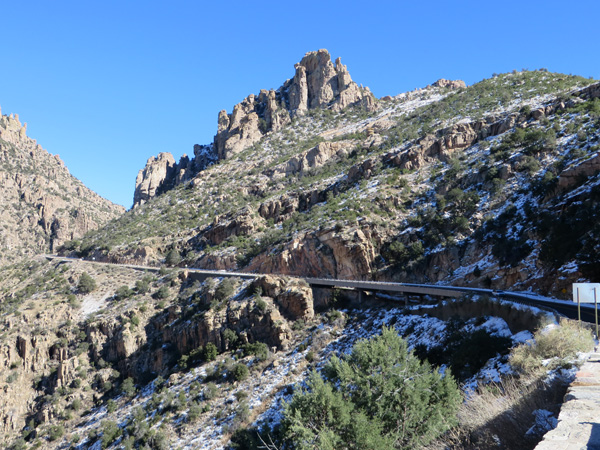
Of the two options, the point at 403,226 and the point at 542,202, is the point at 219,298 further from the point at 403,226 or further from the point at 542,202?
the point at 542,202

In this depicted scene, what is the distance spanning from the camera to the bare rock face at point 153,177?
337 ft

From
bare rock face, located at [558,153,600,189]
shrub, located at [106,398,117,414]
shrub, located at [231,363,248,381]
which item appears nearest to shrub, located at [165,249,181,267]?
shrub, located at [106,398,117,414]

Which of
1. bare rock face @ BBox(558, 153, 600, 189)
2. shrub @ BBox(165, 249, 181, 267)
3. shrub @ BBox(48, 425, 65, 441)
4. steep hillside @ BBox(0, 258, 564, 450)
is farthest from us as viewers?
shrub @ BBox(165, 249, 181, 267)

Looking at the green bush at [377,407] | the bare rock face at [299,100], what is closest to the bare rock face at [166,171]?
the bare rock face at [299,100]

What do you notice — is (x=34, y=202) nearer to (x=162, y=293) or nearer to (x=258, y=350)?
(x=162, y=293)

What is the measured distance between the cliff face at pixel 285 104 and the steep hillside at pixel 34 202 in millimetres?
23493

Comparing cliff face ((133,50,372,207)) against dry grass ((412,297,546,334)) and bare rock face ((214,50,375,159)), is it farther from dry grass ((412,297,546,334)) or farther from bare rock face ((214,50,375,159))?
dry grass ((412,297,546,334))

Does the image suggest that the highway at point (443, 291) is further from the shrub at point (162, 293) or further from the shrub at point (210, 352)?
the shrub at point (210, 352)

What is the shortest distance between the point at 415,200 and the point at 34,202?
3779 inches

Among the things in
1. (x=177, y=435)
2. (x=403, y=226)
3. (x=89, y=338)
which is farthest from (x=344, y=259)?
(x=89, y=338)

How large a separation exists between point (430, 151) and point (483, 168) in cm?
1000

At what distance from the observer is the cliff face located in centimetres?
8638

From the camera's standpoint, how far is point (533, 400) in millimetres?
7910

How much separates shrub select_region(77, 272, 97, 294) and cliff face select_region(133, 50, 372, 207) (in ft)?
144
